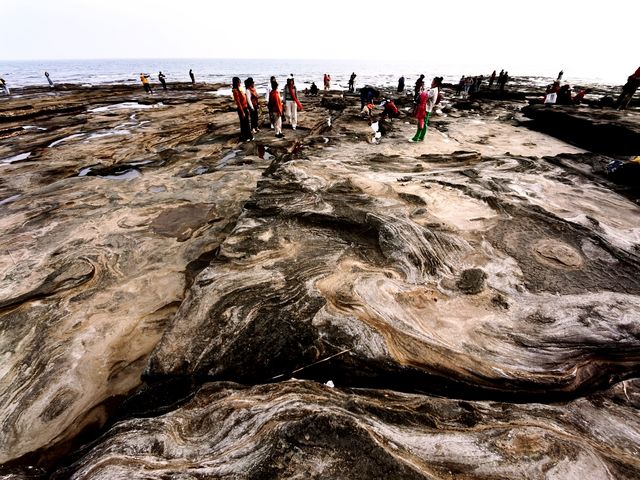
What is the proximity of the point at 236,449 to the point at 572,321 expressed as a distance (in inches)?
179

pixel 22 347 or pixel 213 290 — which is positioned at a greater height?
pixel 213 290

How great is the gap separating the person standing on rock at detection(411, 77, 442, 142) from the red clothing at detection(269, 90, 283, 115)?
21.4 feet

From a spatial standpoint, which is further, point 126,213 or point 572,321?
point 126,213

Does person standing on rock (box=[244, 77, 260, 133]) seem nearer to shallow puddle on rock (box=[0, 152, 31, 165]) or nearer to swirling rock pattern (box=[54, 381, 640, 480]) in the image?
shallow puddle on rock (box=[0, 152, 31, 165])

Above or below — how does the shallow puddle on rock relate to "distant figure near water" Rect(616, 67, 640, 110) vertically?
below

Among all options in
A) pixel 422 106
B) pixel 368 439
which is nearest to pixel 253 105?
pixel 422 106

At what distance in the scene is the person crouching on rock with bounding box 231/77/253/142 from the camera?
12.5m

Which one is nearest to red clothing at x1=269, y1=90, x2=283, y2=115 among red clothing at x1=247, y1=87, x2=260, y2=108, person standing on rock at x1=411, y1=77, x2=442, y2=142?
red clothing at x1=247, y1=87, x2=260, y2=108

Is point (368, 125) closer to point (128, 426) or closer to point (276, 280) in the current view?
point (276, 280)

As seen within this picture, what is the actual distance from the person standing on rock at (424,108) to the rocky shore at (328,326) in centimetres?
475

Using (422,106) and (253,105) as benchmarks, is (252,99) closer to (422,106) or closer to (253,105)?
(253,105)

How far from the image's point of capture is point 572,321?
13.1 ft

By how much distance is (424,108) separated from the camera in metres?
12.8

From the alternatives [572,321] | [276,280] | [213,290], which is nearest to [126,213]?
[213,290]
